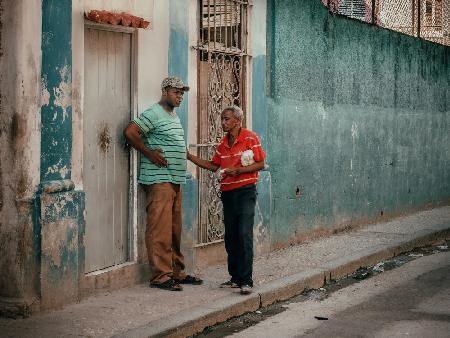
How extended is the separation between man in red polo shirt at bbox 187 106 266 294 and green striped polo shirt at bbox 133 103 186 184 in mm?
411

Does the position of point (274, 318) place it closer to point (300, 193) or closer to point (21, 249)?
point (21, 249)

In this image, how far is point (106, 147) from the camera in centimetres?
817

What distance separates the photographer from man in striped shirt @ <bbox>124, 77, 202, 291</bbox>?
828cm

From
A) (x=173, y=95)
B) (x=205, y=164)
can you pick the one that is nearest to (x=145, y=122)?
(x=173, y=95)

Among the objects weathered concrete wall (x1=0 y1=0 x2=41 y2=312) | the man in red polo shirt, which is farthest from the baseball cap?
weathered concrete wall (x1=0 y1=0 x2=41 y2=312)

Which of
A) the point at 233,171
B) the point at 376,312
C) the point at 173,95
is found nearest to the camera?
the point at 376,312

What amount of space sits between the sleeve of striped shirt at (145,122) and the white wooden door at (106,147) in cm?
21

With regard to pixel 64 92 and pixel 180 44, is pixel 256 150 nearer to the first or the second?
pixel 180 44

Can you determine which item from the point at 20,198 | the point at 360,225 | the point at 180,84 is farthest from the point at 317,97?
the point at 20,198

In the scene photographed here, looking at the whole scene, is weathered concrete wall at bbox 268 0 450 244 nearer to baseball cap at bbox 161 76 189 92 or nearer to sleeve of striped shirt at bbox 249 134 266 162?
sleeve of striped shirt at bbox 249 134 266 162

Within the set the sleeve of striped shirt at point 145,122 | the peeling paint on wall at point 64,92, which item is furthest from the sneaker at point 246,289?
the peeling paint on wall at point 64,92

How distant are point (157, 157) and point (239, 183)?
31.7 inches

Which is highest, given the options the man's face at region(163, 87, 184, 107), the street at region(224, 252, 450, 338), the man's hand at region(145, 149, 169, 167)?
the man's face at region(163, 87, 184, 107)

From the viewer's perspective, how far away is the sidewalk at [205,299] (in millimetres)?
6747
